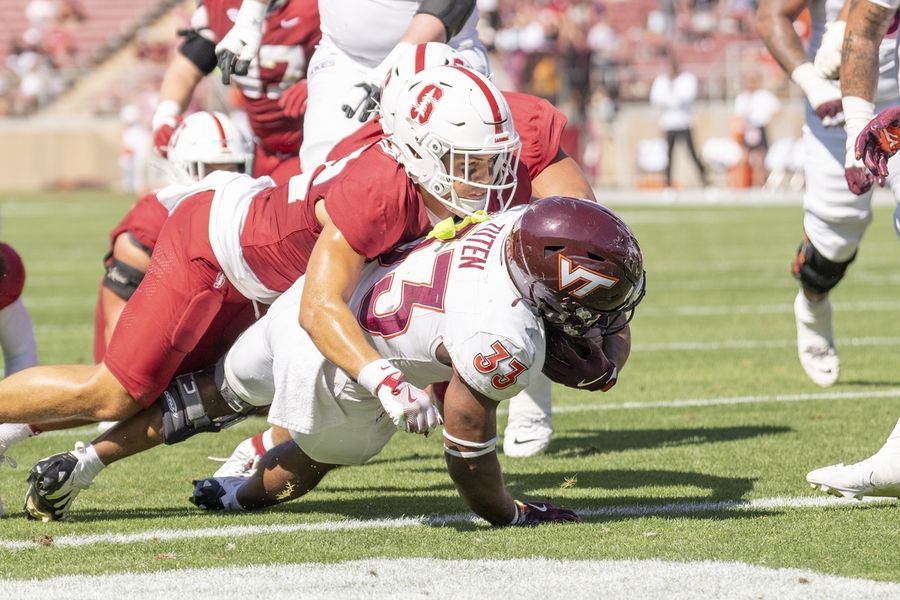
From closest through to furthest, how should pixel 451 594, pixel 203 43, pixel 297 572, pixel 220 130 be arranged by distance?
1. pixel 451 594
2. pixel 297 572
3. pixel 220 130
4. pixel 203 43

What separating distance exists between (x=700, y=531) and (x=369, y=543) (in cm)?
87

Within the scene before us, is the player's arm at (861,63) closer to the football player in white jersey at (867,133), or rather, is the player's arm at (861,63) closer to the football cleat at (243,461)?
the football player in white jersey at (867,133)

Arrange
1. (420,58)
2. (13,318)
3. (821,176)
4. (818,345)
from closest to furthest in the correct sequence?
(420,58), (13,318), (821,176), (818,345)

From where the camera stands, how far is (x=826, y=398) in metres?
6.45

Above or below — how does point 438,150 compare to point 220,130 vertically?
above

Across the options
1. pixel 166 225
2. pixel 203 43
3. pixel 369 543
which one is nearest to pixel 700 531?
pixel 369 543

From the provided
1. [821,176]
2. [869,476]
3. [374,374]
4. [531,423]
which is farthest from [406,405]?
[821,176]

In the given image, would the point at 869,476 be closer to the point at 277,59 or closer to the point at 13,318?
the point at 13,318

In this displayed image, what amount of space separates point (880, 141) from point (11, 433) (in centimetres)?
275

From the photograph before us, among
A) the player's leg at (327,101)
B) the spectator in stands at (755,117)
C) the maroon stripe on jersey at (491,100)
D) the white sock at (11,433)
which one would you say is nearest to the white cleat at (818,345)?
the player's leg at (327,101)

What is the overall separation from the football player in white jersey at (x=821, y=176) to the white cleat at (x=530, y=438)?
64.1 inches

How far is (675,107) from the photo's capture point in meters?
22.5

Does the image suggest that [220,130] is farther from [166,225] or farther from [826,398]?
[826,398]

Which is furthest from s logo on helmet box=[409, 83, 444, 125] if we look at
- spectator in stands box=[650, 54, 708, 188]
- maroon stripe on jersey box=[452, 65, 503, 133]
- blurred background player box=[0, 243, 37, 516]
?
spectator in stands box=[650, 54, 708, 188]
